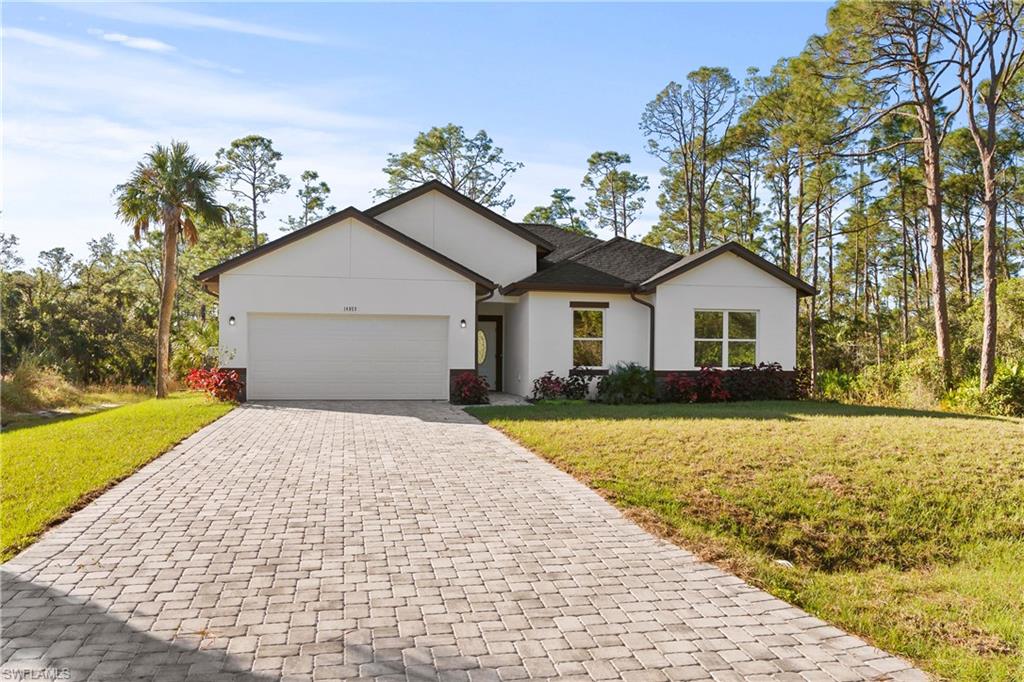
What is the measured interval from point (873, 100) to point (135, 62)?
2017 centimetres

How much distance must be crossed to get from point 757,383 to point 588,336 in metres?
4.66

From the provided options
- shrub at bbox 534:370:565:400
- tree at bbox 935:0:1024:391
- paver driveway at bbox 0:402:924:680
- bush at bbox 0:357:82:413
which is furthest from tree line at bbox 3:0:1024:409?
paver driveway at bbox 0:402:924:680

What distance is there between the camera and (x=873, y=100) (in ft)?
69.4

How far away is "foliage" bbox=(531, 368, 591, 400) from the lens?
1780 centimetres

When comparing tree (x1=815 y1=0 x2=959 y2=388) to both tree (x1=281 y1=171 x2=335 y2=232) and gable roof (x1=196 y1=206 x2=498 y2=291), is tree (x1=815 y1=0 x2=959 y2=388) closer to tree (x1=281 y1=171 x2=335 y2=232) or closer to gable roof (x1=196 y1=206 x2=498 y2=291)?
gable roof (x1=196 y1=206 x2=498 y2=291)

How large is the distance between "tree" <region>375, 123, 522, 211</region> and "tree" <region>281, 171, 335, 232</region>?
579cm

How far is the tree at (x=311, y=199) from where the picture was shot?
39031 millimetres

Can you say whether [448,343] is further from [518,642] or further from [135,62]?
[518,642]

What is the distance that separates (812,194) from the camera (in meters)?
28.0

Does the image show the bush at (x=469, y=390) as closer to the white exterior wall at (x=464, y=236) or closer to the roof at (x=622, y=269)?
the roof at (x=622, y=269)

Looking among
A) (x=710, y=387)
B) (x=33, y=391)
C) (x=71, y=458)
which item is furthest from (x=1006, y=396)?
(x=33, y=391)

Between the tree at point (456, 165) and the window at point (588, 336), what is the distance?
58.4ft

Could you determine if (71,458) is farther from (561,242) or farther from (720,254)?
(561,242)

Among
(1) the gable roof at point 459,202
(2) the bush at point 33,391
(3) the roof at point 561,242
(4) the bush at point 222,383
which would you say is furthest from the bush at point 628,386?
(2) the bush at point 33,391
